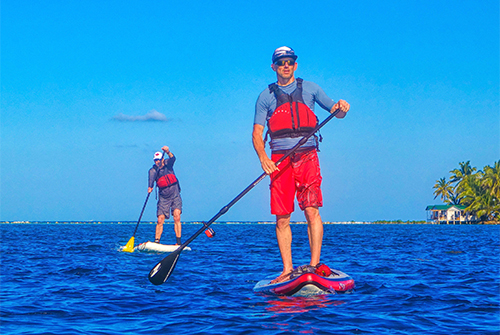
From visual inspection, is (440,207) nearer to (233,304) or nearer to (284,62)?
(284,62)

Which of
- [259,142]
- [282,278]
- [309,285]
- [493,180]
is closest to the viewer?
[309,285]

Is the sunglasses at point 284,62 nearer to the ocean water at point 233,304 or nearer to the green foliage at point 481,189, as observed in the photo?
the ocean water at point 233,304

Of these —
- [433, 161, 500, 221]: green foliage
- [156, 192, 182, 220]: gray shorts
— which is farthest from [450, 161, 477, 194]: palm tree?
[156, 192, 182, 220]: gray shorts

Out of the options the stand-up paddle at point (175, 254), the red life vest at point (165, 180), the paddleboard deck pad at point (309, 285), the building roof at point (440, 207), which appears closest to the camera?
the paddleboard deck pad at point (309, 285)

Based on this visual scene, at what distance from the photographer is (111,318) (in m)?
4.91

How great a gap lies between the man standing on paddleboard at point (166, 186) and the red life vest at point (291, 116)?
28.5 ft

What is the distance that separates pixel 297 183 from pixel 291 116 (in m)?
0.87

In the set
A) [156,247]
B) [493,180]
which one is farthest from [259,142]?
[493,180]

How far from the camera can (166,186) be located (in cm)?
1495

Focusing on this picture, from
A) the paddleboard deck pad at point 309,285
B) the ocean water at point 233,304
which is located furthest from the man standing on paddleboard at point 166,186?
the paddleboard deck pad at point 309,285

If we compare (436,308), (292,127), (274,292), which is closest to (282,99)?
(292,127)

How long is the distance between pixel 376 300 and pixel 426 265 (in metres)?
4.65

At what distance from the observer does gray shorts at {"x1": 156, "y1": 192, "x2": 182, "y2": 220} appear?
49.1 ft

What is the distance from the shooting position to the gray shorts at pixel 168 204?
1497 cm
